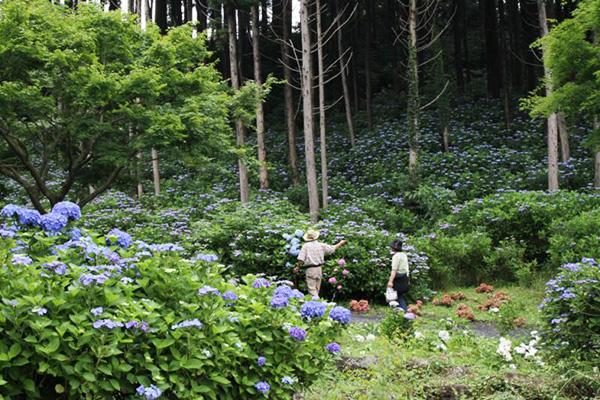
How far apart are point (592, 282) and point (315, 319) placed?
265 centimetres

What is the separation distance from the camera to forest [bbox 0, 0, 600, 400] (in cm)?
296

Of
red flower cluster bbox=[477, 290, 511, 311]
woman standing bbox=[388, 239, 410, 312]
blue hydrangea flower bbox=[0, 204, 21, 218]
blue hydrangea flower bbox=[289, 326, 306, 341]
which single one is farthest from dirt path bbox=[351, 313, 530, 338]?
blue hydrangea flower bbox=[0, 204, 21, 218]

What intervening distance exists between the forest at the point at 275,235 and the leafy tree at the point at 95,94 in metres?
0.05

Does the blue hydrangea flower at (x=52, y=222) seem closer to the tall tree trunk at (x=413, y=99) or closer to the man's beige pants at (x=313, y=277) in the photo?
the man's beige pants at (x=313, y=277)

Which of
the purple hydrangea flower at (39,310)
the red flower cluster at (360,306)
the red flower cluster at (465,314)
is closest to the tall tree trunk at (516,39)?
the red flower cluster at (465,314)

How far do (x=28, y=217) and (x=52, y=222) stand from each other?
186 millimetres

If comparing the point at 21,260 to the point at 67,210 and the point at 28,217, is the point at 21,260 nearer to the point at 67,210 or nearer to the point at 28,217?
the point at 28,217

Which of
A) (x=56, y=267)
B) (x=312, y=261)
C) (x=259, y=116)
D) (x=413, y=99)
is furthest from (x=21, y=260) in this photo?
(x=413, y=99)

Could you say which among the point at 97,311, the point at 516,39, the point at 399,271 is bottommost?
the point at 399,271

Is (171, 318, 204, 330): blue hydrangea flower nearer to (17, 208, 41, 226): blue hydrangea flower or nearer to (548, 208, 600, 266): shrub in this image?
(17, 208, 41, 226): blue hydrangea flower

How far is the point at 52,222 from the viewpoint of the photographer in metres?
3.83

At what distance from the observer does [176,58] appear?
12070 mm

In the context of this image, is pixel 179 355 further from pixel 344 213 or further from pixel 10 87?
pixel 344 213

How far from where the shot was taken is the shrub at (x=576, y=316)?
453 cm
